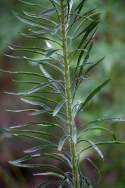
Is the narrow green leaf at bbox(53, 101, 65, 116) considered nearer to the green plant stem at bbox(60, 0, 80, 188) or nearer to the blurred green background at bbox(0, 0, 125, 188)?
the green plant stem at bbox(60, 0, 80, 188)

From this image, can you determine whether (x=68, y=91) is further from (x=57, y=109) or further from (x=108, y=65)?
(x=108, y=65)

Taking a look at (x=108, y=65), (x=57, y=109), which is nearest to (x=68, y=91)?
(x=57, y=109)

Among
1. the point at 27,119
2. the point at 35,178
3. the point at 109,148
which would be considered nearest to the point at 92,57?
the point at 109,148

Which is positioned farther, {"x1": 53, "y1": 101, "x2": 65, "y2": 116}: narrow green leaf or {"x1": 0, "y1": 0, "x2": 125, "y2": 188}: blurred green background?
{"x1": 0, "y1": 0, "x2": 125, "y2": 188}: blurred green background

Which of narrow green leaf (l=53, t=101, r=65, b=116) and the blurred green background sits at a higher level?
the blurred green background

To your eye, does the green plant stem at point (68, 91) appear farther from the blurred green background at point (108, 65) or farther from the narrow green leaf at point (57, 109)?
the blurred green background at point (108, 65)

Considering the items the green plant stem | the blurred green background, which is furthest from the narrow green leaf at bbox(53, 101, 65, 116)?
the blurred green background

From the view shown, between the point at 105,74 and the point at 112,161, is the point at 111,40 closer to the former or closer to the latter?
the point at 105,74

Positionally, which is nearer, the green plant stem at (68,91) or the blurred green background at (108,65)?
the green plant stem at (68,91)

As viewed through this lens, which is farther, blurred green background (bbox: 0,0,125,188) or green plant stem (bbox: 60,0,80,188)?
blurred green background (bbox: 0,0,125,188)

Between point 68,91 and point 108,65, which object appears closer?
point 68,91

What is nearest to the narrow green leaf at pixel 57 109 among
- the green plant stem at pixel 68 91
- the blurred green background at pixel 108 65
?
the green plant stem at pixel 68 91

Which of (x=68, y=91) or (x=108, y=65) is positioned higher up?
(x=108, y=65)
